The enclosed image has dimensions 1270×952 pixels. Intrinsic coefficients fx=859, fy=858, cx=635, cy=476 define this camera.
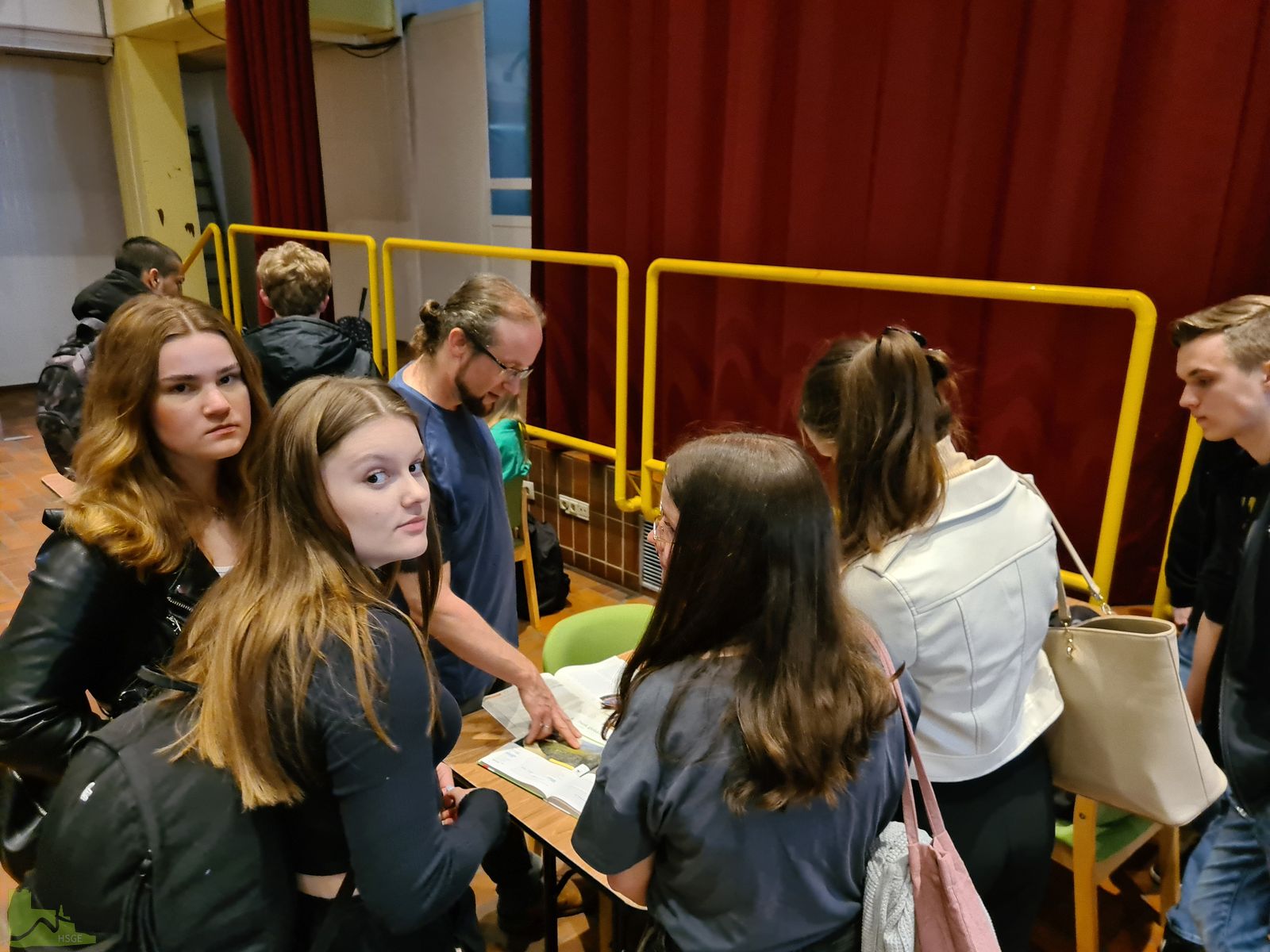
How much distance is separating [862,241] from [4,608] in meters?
3.65

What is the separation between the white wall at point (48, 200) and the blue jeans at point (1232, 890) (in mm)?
8331

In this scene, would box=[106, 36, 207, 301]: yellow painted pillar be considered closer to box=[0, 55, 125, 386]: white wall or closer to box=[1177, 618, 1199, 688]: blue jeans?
box=[0, 55, 125, 386]: white wall

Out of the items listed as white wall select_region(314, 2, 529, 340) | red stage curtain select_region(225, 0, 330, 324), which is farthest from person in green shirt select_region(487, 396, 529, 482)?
red stage curtain select_region(225, 0, 330, 324)

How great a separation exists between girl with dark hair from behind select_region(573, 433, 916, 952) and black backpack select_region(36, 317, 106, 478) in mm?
2255

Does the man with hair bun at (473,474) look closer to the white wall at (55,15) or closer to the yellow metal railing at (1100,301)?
the yellow metal railing at (1100,301)

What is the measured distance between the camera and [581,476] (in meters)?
3.86

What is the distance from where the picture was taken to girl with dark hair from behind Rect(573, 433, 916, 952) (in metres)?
0.96

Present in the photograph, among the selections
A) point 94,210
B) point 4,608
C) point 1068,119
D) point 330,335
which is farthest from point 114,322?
point 94,210

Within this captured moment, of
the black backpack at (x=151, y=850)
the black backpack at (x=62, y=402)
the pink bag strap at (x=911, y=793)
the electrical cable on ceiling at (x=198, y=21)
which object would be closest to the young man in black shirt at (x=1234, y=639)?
the pink bag strap at (x=911, y=793)

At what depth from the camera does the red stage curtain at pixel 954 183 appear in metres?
2.13

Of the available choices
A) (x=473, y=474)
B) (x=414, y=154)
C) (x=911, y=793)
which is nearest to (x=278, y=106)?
(x=414, y=154)

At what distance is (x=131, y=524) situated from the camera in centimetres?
126

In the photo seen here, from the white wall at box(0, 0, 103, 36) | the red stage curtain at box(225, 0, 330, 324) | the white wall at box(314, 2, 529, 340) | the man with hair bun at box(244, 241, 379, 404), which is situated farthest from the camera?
the white wall at box(0, 0, 103, 36)

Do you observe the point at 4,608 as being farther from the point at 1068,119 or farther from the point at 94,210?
the point at 94,210
